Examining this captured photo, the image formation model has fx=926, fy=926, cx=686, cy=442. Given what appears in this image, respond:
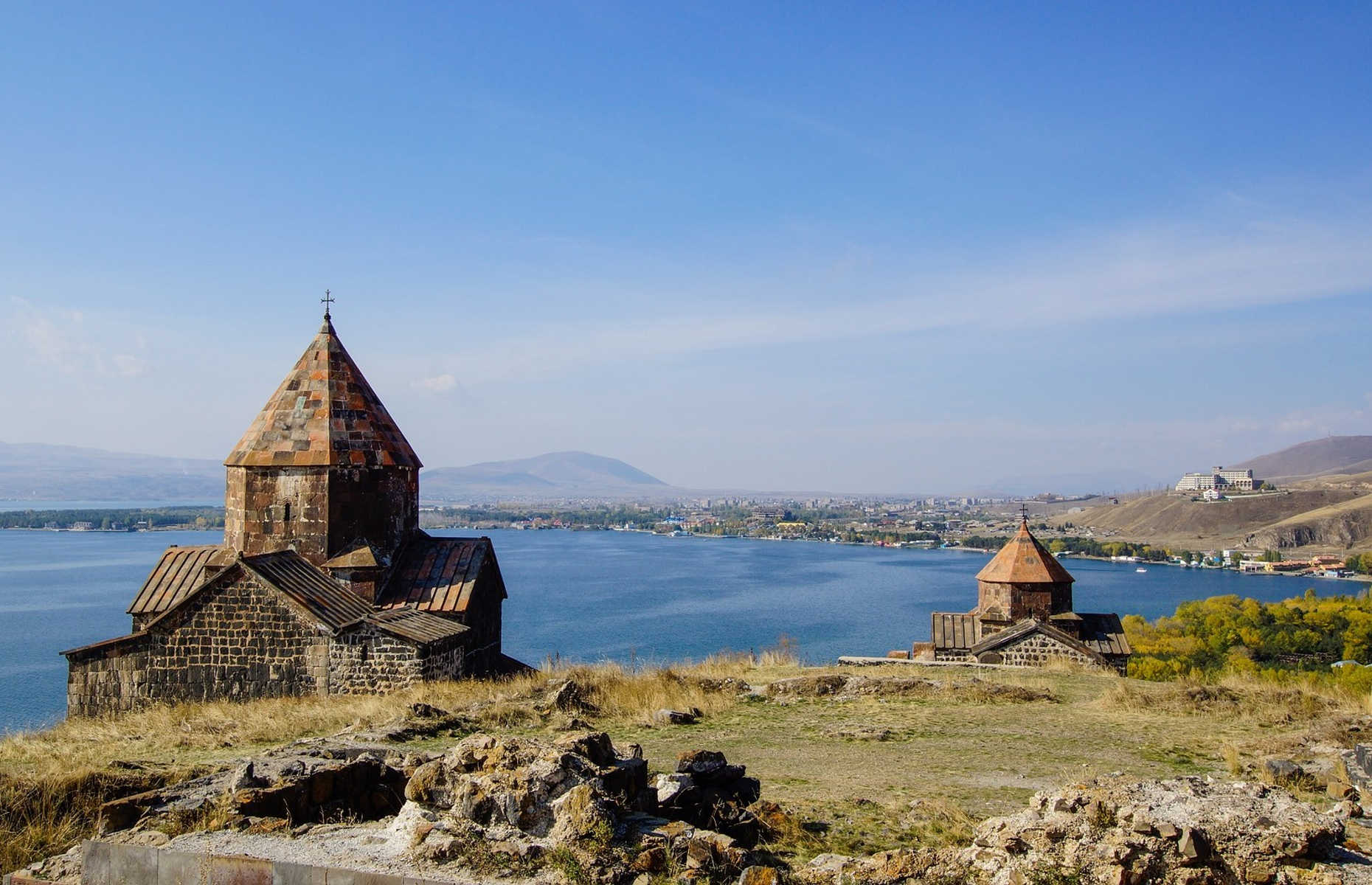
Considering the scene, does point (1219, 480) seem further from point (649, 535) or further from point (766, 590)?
point (766, 590)

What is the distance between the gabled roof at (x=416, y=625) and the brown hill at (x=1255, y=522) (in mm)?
103222

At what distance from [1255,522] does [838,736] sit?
120 meters

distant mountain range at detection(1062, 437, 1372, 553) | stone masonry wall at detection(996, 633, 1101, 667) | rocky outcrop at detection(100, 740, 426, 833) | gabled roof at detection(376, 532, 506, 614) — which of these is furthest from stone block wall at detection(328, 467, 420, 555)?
distant mountain range at detection(1062, 437, 1372, 553)

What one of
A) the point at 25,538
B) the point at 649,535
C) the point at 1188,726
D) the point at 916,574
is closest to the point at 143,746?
the point at 1188,726

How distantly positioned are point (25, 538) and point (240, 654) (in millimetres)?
116654

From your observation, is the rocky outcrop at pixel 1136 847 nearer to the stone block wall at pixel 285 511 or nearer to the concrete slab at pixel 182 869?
the concrete slab at pixel 182 869

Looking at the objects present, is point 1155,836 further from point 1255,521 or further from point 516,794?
point 1255,521

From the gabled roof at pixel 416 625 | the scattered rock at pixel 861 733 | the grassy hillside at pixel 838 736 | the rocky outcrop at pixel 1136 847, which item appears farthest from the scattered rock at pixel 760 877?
the gabled roof at pixel 416 625

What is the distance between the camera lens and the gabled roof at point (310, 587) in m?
10.4

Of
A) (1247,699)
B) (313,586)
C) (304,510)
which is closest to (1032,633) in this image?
(1247,699)

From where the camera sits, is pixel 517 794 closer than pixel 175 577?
Yes

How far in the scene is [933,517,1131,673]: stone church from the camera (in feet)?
55.2

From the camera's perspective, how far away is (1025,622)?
693 inches

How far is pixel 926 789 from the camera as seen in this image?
6059 millimetres
